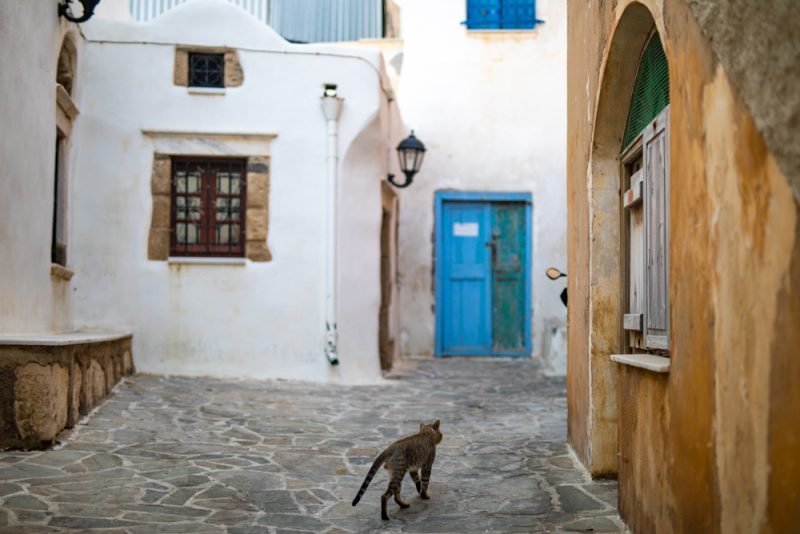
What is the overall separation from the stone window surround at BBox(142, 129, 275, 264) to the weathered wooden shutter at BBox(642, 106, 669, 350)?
592 centimetres

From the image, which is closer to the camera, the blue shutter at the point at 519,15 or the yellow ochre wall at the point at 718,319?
the yellow ochre wall at the point at 718,319

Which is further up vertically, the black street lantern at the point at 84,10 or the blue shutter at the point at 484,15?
the blue shutter at the point at 484,15

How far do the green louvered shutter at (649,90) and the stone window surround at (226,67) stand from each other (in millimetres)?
5735

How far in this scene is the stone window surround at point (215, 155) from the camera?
31.9 feet

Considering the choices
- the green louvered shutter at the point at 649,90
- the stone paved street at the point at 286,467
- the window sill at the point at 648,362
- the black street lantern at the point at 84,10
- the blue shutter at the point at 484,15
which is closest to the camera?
the window sill at the point at 648,362

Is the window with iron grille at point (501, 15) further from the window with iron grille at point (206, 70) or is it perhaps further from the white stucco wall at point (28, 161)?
the white stucco wall at point (28, 161)

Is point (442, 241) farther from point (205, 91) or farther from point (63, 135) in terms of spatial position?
point (63, 135)

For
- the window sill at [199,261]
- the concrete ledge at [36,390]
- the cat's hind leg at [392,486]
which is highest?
the window sill at [199,261]

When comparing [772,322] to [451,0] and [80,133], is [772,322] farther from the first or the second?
[451,0]

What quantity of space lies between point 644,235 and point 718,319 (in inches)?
70.9

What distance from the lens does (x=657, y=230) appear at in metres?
4.30

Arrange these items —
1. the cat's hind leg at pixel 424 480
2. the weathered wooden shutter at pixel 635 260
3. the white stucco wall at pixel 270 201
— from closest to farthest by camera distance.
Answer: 1. the weathered wooden shutter at pixel 635 260
2. the cat's hind leg at pixel 424 480
3. the white stucco wall at pixel 270 201

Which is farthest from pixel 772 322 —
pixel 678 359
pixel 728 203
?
pixel 678 359

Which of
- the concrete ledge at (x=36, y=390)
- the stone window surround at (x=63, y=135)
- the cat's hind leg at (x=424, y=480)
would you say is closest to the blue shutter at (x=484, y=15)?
the stone window surround at (x=63, y=135)
